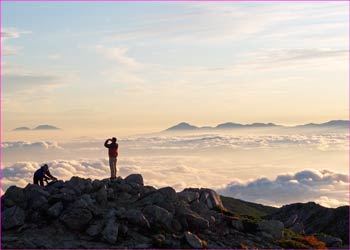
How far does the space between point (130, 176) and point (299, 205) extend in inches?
1603

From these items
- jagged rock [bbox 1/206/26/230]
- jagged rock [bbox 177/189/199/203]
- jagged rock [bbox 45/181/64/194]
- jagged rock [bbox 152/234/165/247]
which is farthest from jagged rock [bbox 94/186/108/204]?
jagged rock [bbox 177/189/199/203]

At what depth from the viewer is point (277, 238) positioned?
139 ft

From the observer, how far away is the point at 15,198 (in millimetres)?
40375

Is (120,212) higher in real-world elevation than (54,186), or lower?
lower

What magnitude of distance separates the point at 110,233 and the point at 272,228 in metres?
14.2

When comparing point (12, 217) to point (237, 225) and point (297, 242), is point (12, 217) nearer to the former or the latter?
point (237, 225)

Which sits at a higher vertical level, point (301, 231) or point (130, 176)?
point (130, 176)

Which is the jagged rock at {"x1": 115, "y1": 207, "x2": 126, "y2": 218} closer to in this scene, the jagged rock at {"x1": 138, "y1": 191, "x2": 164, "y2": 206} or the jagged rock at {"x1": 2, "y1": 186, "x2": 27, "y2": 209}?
the jagged rock at {"x1": 138, "y1": 191, "x2": 164, "y2": 206}

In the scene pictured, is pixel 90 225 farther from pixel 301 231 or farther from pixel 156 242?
pixel 301 231

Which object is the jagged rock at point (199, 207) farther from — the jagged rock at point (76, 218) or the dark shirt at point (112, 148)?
the jagged rock at point (76, 218)

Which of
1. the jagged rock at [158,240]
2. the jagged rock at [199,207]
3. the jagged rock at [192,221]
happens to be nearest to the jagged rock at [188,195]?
the jagged rock at [199,207]

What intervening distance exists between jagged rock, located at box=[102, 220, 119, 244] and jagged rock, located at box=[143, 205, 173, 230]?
10.5 ft

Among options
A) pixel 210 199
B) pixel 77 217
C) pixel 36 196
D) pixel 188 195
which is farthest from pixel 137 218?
pixel 210 199

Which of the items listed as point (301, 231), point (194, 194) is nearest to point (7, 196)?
point (194, 194)
